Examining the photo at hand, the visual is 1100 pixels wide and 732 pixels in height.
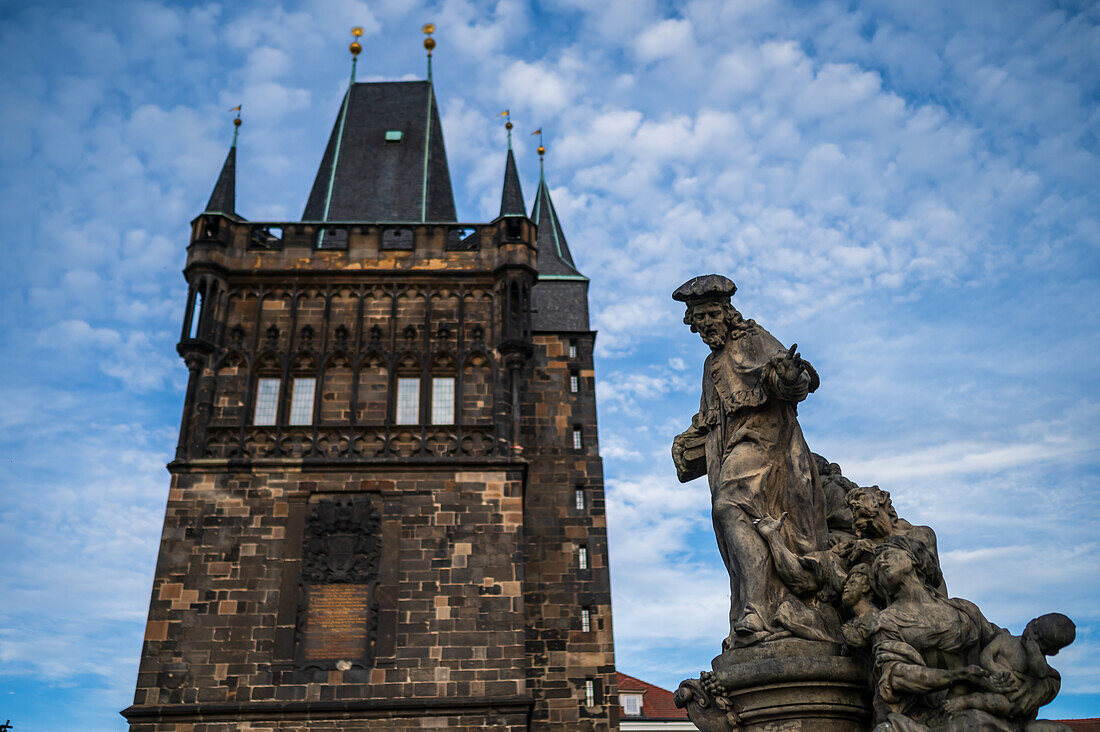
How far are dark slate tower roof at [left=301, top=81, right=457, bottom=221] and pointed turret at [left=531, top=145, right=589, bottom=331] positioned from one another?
11.3ft

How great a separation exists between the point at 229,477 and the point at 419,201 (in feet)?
31.5

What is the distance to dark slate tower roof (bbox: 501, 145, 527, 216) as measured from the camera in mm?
24169

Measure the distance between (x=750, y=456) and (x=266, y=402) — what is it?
18221mm

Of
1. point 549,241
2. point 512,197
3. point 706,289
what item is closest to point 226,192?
point 512,197

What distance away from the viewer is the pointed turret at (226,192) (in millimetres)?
23905

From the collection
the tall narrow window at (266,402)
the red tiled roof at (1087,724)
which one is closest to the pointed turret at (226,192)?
the tall narrow window at (266,402)

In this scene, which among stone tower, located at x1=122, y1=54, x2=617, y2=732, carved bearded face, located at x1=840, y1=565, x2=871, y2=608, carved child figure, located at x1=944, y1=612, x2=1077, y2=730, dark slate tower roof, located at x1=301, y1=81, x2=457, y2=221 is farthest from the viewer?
dark slate tower roof, located at x1=301, y1=81, x2=457, y2=221

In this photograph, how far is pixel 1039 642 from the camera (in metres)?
3.77

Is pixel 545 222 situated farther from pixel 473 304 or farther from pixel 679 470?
pixel 679 470

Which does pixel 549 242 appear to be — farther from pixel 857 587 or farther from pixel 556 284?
pixel 857 587

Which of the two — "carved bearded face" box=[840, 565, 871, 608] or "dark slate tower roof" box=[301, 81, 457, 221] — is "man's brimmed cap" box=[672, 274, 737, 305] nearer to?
"carved bearded face" box=[840, 565, 871, 608]

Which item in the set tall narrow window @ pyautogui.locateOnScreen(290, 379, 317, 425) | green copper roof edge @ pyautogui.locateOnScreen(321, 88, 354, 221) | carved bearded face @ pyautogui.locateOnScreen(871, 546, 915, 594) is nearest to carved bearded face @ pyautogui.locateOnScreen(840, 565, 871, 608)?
carved bearded face @ pyautogui.locateOnScreen(871, 546, 915, 594)

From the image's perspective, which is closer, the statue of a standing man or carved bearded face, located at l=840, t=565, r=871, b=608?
carved bearded face, located at l=840, t=565, r=871, b=608

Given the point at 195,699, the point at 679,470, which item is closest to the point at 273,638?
the point at 195,699
